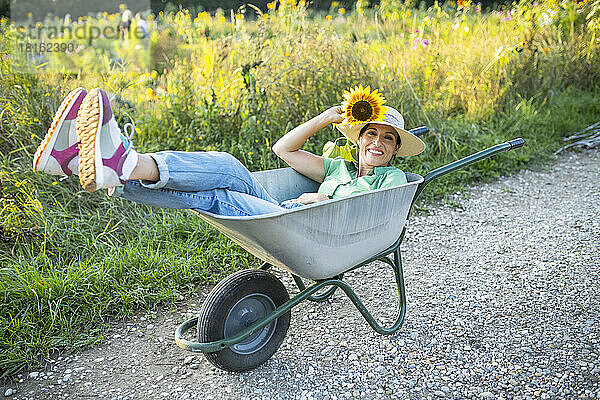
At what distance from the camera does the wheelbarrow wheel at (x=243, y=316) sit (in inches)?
77.0

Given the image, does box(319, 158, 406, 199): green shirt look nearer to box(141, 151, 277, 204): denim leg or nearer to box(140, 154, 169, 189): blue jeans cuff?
box(141, 151, 277, 204): denim leg

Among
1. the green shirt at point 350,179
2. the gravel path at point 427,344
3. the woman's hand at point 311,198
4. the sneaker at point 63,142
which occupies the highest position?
the sneaker at point 63,142

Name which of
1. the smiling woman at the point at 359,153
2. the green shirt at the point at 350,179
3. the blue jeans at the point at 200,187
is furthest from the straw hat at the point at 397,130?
the blue jeans at the point at 200,187

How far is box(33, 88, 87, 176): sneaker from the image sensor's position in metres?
1.64

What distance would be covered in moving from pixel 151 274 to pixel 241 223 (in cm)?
117

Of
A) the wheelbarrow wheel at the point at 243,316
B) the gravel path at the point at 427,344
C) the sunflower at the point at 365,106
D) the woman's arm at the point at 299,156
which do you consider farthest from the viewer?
Answer: the woman's arm at the point at 299,156

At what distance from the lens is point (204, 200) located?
181 cm

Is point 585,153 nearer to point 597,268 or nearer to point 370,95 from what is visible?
point 597,268

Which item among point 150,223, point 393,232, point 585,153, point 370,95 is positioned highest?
point 370,95

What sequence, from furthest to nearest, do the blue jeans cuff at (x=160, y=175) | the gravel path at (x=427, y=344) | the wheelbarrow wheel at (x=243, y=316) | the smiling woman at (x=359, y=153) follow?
the smiling woman at (x=359, y=153) < the gravel path at (x=427, y=344) < the wheelbarrow wheel at (x=243, y=316) < the blue jeans cuff at (x=160, y=175)

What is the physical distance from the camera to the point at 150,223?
3.16 meters

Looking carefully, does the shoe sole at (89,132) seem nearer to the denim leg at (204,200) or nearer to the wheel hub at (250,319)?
the denim leg at (204,200)

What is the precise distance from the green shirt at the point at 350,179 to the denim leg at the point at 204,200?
517mm

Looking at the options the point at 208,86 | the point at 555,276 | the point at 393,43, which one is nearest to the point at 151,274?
the point at 208,86
